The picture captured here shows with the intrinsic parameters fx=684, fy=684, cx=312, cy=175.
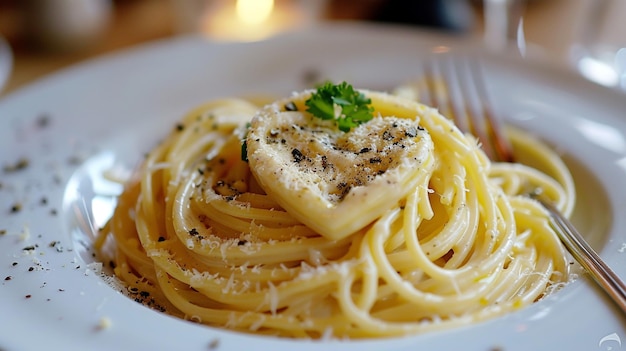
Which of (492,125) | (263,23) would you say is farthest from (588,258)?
(263,23)

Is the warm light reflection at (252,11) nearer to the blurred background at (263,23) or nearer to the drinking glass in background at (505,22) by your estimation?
the blurred background at (263,23)

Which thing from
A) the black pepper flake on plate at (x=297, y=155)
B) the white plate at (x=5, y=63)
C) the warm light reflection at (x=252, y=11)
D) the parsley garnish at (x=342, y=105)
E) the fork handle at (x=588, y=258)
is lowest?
the fork handle at (x=588, y=258)

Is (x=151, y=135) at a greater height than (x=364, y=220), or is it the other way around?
(x=364, y=220)

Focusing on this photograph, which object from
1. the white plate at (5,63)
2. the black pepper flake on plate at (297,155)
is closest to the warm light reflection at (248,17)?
the white plate at (5,63)

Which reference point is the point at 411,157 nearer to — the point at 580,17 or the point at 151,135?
the point at 151,135

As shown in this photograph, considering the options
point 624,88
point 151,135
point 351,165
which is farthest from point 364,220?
point 624,88

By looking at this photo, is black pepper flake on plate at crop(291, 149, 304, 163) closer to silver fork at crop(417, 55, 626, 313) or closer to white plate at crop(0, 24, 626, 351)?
white plate at crop(0, 24, 626, 351)

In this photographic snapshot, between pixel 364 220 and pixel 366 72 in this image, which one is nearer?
pixel 364 220

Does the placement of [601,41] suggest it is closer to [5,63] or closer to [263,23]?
[263,23]
